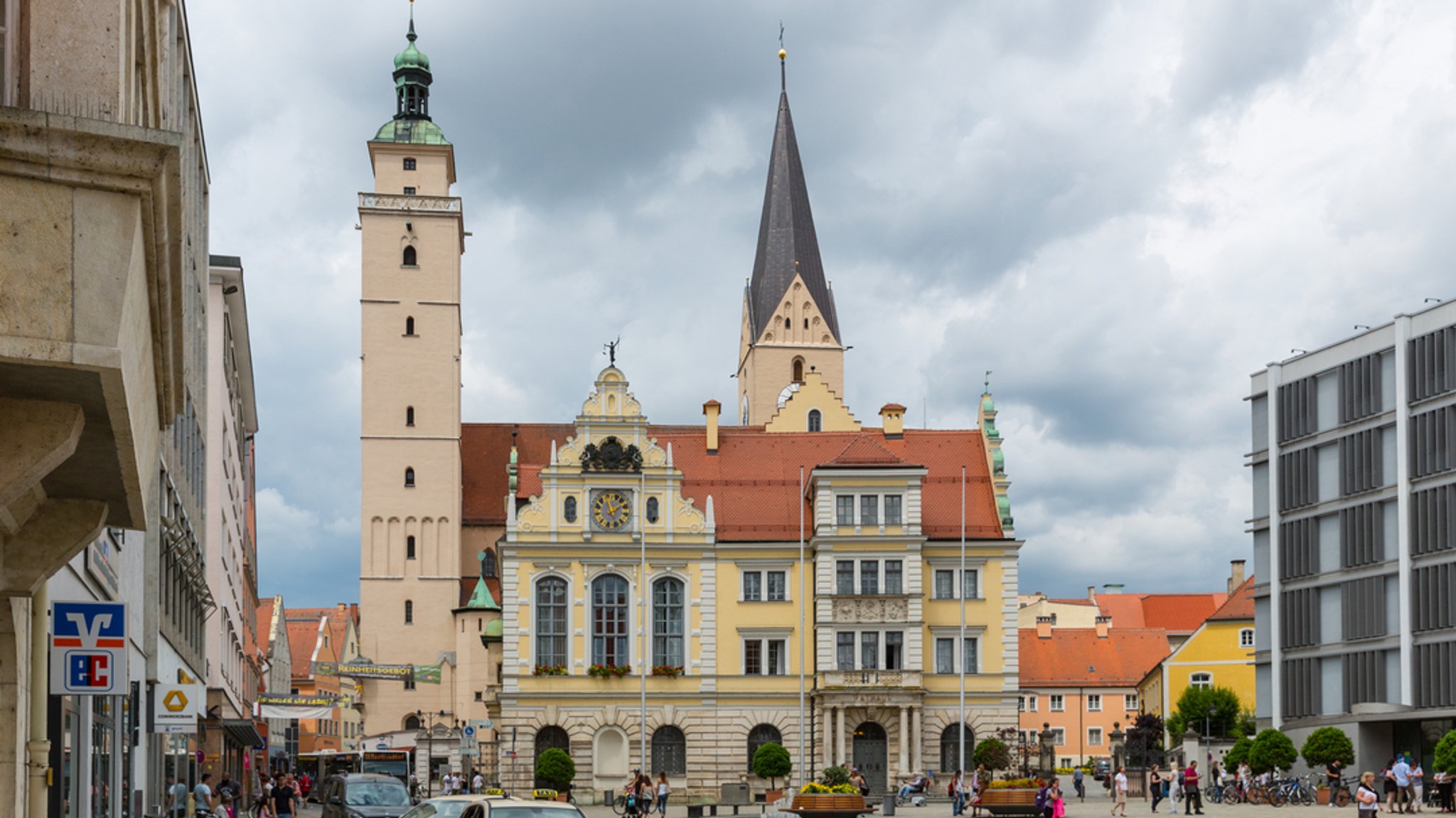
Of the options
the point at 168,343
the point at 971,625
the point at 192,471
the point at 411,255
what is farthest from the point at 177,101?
the point at 411,255

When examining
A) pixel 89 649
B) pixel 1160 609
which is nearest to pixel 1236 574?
pixel 1160 609

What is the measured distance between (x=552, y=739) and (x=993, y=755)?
17604 mm

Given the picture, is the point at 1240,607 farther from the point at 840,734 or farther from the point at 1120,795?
the point at 1120,795

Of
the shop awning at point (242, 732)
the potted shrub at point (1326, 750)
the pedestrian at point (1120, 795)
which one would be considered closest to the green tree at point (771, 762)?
the pedestrian at point (1120, 795)

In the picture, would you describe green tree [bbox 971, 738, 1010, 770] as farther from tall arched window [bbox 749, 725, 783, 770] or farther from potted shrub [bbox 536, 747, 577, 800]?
potted shrub [bbox 536, 747, 577, 800]

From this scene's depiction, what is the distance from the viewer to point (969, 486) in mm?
77500

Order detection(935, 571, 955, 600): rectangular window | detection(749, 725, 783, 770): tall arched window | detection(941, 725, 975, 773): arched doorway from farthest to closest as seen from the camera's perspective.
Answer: detection(935, 571, 955, 600): rectangular window, detection(749, 725, 783, 770): tall arched window, detection(941, 725, 975, 773): arched doorway

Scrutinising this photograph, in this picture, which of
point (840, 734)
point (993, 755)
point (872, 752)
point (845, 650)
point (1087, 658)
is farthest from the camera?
point (1087, 658)

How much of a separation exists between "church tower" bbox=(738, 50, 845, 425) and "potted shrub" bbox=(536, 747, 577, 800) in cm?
5184

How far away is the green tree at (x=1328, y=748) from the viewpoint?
2381 inches

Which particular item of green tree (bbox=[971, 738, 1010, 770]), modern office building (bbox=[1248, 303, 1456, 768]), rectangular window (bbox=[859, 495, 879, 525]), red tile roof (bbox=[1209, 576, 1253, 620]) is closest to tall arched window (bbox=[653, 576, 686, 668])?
rectangular window (bbox=[859, 495, 879, 525])

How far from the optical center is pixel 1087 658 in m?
118

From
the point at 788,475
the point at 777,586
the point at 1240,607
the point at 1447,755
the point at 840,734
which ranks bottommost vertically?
the point at 840,734

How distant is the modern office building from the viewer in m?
67.1
